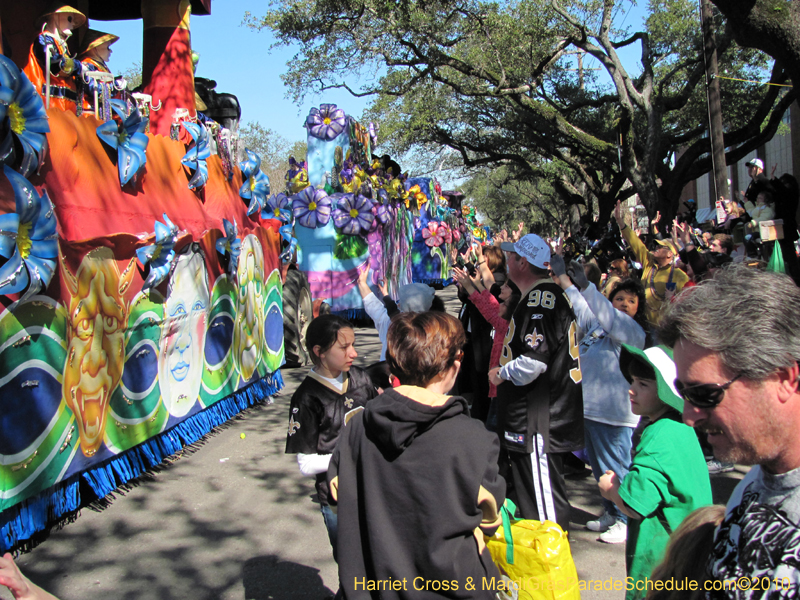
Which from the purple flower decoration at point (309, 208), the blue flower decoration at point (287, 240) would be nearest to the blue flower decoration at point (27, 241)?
the blue flower decoration at point (287, 240)

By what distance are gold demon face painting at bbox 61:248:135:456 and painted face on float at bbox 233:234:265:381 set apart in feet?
7.04

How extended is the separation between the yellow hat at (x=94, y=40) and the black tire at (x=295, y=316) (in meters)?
4.22

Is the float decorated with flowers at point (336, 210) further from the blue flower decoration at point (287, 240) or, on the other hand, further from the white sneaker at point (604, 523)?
the white sneaker at point (604, 523)

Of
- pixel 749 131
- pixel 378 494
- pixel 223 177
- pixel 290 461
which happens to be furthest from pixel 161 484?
pixel 749 131

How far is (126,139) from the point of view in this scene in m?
4.79

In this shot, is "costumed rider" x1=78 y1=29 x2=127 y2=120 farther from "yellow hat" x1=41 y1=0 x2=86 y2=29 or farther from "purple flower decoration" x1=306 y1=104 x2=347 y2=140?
"purple flower decoration" x1=306 y1=104 x2=347 y2=140

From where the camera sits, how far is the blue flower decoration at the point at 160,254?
4.88 meters

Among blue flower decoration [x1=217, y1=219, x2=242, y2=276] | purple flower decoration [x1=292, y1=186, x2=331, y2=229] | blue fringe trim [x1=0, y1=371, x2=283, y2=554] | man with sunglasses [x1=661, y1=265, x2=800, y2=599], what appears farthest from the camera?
purple flower decoration [x1=292, y1=186, x2=331, y2=229]

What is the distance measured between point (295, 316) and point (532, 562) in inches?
292

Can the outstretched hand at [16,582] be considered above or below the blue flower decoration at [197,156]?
below

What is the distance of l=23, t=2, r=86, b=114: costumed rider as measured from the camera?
174 inches

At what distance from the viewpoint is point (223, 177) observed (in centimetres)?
677

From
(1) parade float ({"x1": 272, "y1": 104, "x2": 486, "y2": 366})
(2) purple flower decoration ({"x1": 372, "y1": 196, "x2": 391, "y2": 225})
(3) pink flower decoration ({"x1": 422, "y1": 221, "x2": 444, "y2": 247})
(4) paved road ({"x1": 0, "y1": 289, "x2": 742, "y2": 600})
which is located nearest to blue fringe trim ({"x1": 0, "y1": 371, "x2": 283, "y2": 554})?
(4) paved road ({"x1": 0, "y1": 289, "x2": 742, "y2": 600})

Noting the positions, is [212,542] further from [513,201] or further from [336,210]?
[513,201]
